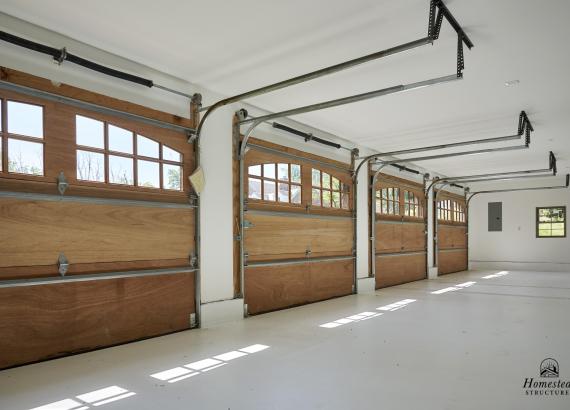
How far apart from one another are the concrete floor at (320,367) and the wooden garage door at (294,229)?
592 millimetres

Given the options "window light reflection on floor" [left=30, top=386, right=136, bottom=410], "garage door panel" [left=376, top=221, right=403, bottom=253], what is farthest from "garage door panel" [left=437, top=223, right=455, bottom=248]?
"window light reflection on floor" [left=30, top=386, right=136, bottom=410]

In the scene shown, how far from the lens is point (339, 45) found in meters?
3.47

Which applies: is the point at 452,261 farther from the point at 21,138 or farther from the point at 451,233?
the point at 21,138

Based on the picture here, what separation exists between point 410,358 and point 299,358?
2.94 ft

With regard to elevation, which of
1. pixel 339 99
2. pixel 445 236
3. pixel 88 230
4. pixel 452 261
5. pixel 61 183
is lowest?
pixel 452 261

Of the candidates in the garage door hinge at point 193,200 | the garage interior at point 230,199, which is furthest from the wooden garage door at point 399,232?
the garage door hinge at point 193,200

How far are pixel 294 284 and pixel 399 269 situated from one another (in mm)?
3639

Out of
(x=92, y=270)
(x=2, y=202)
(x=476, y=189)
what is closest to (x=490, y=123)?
(x=92, y=270)

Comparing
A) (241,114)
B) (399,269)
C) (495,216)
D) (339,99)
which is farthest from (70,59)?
(495,216)

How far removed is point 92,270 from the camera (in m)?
3.54

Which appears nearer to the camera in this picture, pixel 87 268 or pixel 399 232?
pixel 87 268

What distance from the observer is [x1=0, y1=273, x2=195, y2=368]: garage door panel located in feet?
10.1

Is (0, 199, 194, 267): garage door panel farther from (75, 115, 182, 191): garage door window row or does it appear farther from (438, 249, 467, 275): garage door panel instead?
(438, 249, 467, 275): garage door panel

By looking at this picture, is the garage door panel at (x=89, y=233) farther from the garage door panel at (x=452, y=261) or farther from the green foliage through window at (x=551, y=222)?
the green foliage through window at (x=551, y=222)
